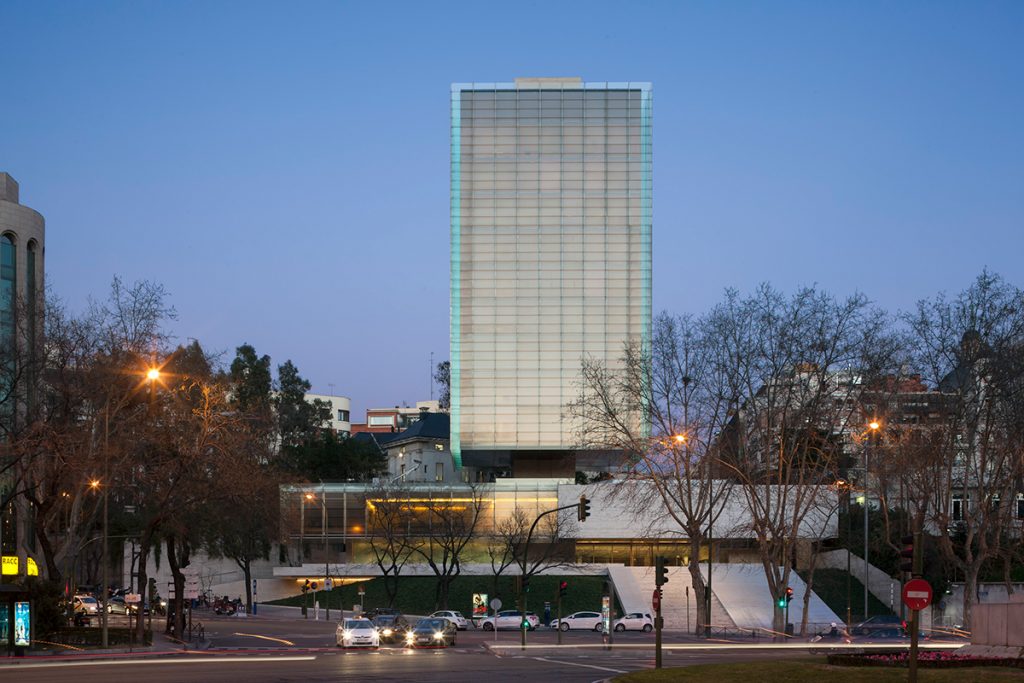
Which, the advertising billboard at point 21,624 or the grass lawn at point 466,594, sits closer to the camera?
the advertising billboard at point 21,624

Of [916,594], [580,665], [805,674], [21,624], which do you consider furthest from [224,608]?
[916,594]

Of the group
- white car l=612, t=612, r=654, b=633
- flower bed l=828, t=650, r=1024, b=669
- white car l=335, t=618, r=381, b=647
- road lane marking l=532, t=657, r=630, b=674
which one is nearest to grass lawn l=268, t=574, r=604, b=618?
white car l=612, t=612, r=654, b=633

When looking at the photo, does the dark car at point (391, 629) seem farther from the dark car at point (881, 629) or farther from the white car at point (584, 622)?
the dark car at point (881, 629)

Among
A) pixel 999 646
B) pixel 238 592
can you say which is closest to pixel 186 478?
pixel 999 646

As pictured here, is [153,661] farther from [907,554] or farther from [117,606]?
[117,606]

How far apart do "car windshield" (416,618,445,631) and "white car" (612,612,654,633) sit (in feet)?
72.7

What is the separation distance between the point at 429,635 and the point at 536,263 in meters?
71.7

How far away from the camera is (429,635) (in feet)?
198

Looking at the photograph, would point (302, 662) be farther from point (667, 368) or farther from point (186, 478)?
point (667, 368)

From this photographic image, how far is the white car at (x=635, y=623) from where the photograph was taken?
8188 centimetres

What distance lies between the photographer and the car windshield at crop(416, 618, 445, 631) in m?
60.9

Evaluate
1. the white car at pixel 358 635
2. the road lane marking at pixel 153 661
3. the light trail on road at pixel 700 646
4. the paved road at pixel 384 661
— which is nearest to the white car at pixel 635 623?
the paved road at pixel 384 661

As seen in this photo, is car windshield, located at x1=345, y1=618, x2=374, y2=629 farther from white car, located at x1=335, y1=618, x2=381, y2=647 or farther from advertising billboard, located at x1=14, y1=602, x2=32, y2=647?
advertising billboard, located at x1=14, y1=602, x2=32, y2=647

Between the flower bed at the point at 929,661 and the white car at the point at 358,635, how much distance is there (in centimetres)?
2529
